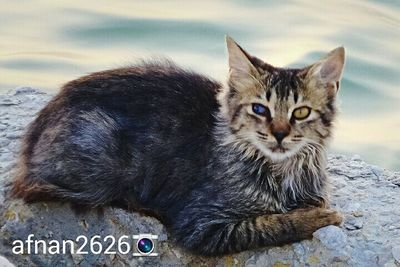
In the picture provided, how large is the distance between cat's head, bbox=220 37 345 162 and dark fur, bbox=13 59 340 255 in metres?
0.20

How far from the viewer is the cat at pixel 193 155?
17.0 ft

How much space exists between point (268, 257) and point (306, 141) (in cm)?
53

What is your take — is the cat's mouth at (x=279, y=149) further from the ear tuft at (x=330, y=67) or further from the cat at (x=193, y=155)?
the ear tuft at (x=330, y=67)

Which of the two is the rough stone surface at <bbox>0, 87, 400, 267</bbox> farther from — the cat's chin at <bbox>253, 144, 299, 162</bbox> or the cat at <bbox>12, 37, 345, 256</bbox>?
the cat's chin at <bbox>253, 144, 299, 162</bbox>

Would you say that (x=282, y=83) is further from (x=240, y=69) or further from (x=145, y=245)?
(x=145, y=245)

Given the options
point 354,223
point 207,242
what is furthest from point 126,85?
point 354,223

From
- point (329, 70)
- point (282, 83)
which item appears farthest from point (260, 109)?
point (329, 70)

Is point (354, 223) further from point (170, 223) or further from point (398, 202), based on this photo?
point (170, 223)

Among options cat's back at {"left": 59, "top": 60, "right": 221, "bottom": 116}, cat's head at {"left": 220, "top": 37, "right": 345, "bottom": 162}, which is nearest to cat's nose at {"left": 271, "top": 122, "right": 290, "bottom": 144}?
cat's head at {"left": 220, "top": 37, "right": 345, "bottom": 162}

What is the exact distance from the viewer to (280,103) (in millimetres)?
5098

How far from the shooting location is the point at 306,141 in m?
5.15

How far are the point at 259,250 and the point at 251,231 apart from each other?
0.10 metres

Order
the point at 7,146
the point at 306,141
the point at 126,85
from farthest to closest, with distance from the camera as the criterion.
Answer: the point at 7,146
the point at 126,85
the point at 306,141

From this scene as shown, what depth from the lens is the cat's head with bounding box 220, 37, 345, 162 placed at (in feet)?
16.7
